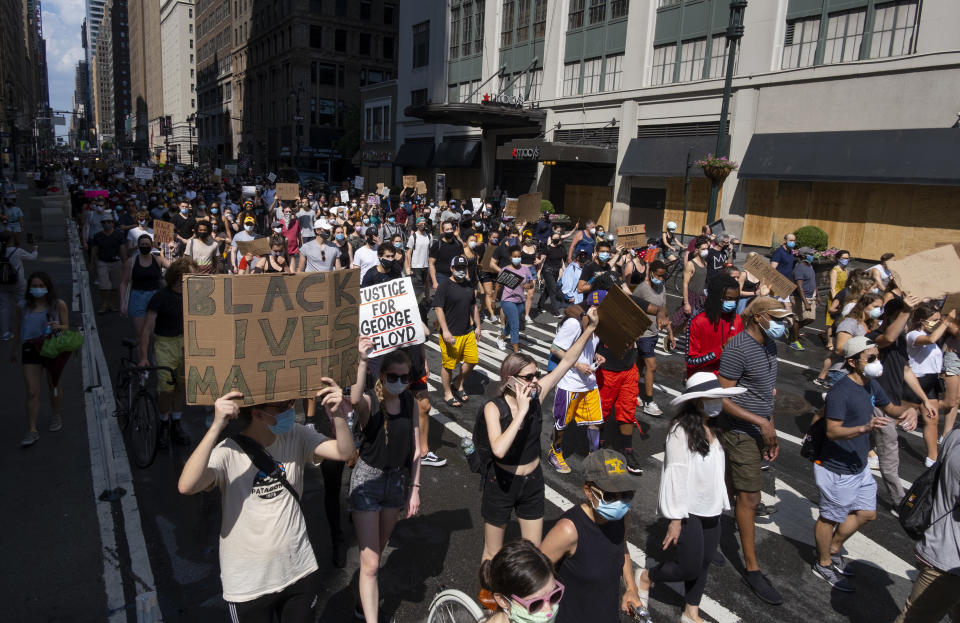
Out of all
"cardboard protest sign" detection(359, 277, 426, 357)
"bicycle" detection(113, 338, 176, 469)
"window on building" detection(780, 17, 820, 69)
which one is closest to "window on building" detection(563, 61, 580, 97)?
"window on building" detection(780, 17, 820, 69)

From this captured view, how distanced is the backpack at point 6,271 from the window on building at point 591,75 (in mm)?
27041

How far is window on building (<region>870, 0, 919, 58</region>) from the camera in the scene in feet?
62.8

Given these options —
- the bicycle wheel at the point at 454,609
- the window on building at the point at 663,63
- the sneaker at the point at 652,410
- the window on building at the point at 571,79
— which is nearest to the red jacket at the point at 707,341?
the sneaker at the point at 652,410

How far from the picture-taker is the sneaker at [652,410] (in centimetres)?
824

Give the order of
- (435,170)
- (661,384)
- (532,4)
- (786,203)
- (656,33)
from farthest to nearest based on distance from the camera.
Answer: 1. (435,170)
2. (532,4)
3. (656,33)
4. (786,203)
5. (661,384)

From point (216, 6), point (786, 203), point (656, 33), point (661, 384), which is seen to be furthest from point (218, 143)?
point (661, 384)

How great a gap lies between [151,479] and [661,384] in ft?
22.3

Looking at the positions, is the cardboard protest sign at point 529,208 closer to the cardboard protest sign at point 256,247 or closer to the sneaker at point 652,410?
the cardboard protest sign at point 256,247

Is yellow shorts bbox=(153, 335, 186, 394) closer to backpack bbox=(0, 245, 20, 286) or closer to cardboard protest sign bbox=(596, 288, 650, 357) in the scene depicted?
backpack bbox=(0, 245, 20, 286)

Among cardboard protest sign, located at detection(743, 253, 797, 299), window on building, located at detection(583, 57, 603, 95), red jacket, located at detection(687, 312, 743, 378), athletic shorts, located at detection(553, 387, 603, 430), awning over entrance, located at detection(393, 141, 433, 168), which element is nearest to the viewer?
red jacket, located at detection(687, 312, 743, 378)

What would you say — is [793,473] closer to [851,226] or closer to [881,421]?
[881,421]

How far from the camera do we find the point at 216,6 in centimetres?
10206

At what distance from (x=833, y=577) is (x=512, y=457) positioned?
279 cm

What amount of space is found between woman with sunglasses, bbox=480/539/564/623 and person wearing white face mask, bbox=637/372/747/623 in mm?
1668
